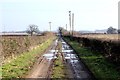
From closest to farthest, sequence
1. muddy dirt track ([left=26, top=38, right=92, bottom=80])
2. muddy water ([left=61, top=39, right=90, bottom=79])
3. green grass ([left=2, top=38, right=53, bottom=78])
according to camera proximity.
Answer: muddy water ([left=61, top=39, right=90, bottom=79]), muddy dirt track ([left=26, top=38, right=92, bottom=80]), green grass ([left=2, top=38, right=53, bottom=78])

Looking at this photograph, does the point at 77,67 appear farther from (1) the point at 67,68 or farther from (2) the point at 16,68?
(2) the point at 16,68

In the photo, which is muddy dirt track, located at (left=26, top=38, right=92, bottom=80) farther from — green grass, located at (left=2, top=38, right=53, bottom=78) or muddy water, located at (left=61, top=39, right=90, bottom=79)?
green grass, located at (left=2, top=38, right=53, bottom=78)

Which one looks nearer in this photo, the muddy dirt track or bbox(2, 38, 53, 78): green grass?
the muddy dirt track

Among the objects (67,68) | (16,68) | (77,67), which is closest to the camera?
(16,68)

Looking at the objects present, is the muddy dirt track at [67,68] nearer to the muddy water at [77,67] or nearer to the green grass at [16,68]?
the muddy water at [77,67]

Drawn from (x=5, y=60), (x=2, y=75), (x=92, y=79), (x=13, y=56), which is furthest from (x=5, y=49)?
(x=92, y=79)

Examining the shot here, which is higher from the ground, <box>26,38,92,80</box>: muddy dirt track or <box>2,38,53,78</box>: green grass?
<box>2,38,53,78</box>: green grass

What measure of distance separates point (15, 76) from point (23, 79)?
898 millimetres

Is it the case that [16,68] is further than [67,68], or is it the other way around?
[67,68]

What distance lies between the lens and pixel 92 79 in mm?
13805

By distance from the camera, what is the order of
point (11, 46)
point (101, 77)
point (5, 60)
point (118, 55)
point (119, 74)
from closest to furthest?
point (101, 77), point (119, 74), point (118, 55), point (5, 60), point (11, 46)

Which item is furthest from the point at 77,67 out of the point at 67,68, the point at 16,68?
the point at 16,68

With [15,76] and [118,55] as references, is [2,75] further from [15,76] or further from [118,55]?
[118,55]

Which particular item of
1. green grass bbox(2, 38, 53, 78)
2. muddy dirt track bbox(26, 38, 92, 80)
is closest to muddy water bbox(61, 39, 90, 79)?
muddy dirt track bbox(26, 38, 92, 80)
